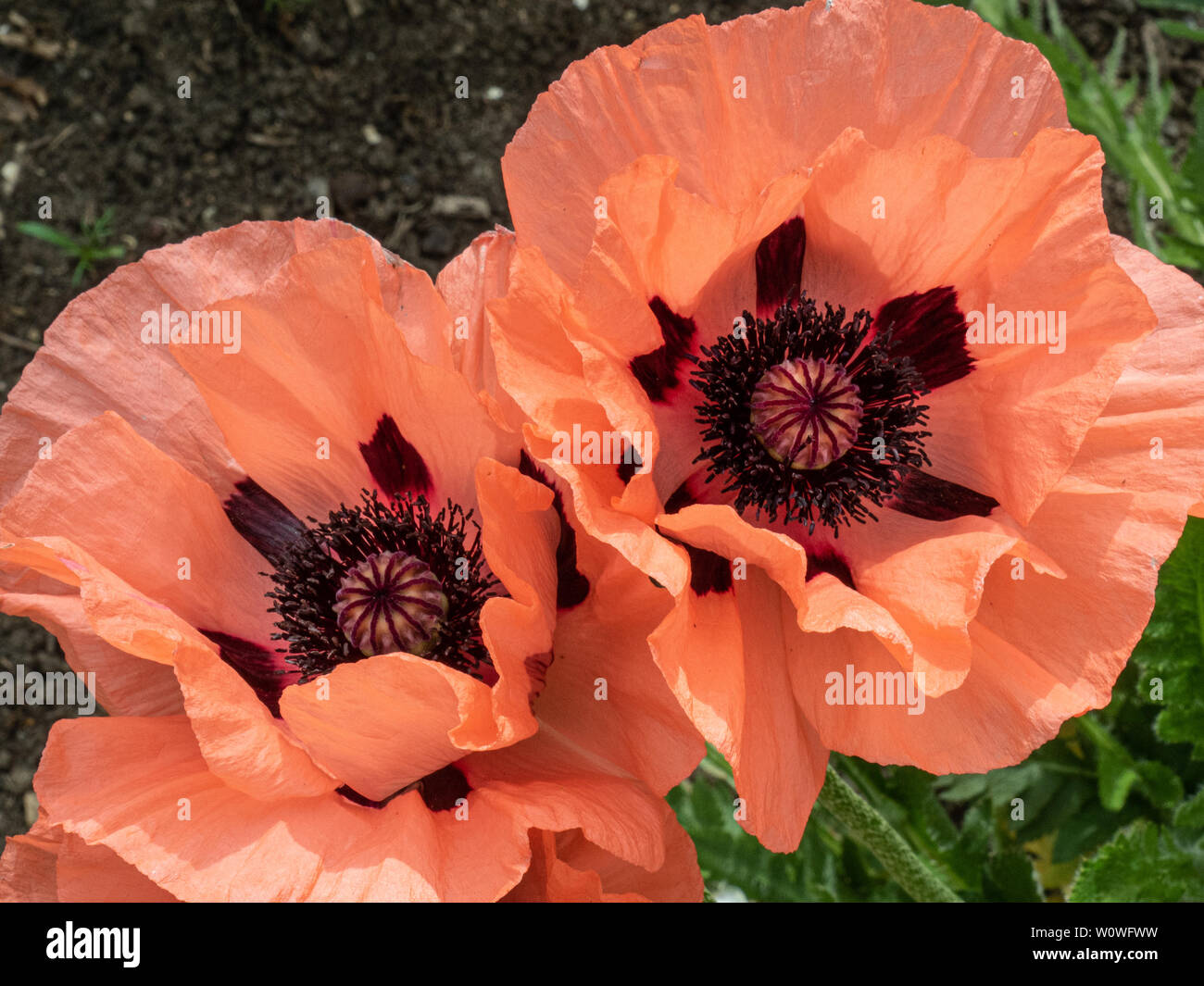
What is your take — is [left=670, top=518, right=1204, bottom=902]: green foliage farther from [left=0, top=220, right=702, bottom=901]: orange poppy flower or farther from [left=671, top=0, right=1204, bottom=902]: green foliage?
[left=0, top=220, right=702, bottom=901]: orange poppy flower

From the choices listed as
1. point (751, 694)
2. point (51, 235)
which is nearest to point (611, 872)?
point (751, 694)

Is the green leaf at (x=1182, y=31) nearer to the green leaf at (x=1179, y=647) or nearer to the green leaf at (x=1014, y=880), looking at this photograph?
the green leaf at (x=1179, y=647)

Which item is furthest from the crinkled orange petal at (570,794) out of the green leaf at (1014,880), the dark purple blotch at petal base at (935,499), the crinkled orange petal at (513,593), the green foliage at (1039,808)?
the green leaf at (1014,880)

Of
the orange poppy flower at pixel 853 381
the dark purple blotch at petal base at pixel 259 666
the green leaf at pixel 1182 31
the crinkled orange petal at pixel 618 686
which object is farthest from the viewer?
the green leaf at pixel 1182 31

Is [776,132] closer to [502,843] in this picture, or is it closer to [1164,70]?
[502,843]

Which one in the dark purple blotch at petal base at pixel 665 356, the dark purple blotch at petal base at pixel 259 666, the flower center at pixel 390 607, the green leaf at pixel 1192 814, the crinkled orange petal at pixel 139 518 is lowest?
the green leaf at pixel 1192 814

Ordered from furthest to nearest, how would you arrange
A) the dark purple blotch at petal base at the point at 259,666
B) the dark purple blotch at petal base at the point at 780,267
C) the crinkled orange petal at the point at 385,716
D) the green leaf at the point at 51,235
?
the green leaf at the point at 51,235
the dark purple blotch at petal base at the point at 259,666
the dark purple blotch at petal base at the point at 780,267
the crinkled orange petal at the point at 385,716

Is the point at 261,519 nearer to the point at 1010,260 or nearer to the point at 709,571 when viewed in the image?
the point at 709,571
